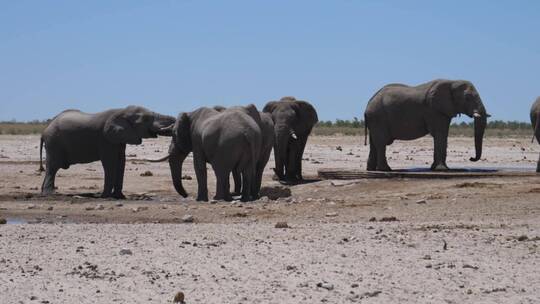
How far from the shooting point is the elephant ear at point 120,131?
86.4 ft

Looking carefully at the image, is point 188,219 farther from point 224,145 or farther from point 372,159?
point 372,159

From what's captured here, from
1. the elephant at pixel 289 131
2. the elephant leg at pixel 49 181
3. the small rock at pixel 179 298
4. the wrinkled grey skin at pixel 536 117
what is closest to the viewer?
the small rock at pixel 179 298

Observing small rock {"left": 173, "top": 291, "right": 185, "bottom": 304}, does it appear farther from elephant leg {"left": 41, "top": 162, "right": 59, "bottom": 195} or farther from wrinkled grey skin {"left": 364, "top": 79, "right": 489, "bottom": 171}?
wrinkled grey skin {"left": 364, "top": 79, "right": 489, "bottom": 171}

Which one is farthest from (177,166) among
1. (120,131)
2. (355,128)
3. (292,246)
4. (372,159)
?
(355,128)

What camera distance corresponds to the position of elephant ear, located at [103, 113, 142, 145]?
1037 inches

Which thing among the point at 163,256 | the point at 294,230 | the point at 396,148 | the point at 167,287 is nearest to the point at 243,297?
the point at 167,287

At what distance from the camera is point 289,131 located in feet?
95.6

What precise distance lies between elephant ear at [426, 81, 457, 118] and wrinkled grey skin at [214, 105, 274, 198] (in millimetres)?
4894

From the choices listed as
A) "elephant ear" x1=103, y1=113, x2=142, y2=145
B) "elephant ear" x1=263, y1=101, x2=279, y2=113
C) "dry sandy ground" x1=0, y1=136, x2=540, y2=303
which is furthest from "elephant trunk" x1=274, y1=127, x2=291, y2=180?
"elephant ear" x1=103, y1=113, x2=142, y2=145

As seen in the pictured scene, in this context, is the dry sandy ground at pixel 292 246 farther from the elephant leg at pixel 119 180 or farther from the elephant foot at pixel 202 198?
the elephant leg at pixel 119 180

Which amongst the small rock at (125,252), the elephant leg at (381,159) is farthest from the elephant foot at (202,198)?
the small rock at (125,252)

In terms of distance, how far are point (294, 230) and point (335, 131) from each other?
186ft

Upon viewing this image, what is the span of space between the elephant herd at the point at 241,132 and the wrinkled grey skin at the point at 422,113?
0.08 feet

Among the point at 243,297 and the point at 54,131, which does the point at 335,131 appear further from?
the point at 243,297
